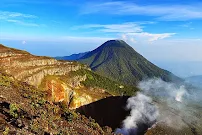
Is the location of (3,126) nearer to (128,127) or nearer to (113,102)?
(128,127)

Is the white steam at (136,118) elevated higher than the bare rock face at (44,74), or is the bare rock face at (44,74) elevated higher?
the bare rock face at (44,74)

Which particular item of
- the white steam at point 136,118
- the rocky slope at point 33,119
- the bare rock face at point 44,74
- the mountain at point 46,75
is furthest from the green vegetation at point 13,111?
the white steam at point 136,118

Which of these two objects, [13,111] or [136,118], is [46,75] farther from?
[13,111]

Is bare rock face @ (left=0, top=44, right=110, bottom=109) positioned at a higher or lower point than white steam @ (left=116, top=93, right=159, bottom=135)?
higher

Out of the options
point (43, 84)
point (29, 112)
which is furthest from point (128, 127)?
point (29, 112)

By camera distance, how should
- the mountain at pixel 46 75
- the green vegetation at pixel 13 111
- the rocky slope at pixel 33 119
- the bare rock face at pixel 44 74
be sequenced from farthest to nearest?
the mountain at pixel 46 75 → the bare rock face at pixel 44 74 → the green vegetation at pixel 13 111 → the rocky slope at pixel 33 119

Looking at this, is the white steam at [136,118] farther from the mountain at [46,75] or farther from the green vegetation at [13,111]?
the green vegetation at [13,111]

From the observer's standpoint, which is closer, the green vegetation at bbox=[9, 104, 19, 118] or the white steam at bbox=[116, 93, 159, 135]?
the green vegetation at bbox=[9, 104, 19, 118]

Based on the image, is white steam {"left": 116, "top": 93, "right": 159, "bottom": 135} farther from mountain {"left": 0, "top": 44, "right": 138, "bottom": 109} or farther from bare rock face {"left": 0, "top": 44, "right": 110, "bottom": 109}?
bare rock face {"left": 0, "top": 44, "right": 110, "bottom": 109}

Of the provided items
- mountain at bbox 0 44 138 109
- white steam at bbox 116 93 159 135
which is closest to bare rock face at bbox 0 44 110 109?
mountain at bbox 0 44 138 109
